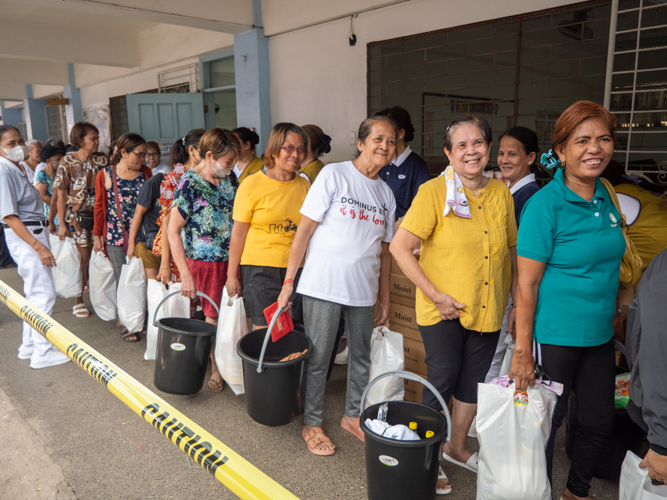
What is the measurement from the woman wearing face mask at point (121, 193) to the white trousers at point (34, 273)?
537mm

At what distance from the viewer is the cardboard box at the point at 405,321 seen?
2.77m

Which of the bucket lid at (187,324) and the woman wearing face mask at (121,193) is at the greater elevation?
the woman wearing face mask at (121,193)

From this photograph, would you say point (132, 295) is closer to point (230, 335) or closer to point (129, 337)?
point (129, 337)

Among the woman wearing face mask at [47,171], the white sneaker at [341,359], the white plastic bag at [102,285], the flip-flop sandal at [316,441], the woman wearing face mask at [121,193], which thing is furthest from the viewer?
the woman wearing face mask at [47,171]

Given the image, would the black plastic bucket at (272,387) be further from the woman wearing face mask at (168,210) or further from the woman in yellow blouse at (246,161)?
the woman in yellow blouse at (246,161)

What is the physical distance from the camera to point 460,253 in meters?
1.97

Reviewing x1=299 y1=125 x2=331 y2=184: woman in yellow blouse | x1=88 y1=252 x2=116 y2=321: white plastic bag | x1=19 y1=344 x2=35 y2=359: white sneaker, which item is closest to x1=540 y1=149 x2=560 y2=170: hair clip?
x1=299 y1=125 x2=331 y2=184: woman in yellow blouse

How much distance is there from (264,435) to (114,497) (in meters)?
0.78

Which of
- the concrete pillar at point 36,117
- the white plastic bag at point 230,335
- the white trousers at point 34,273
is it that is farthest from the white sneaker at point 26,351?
the concrete pillar at point 36,117

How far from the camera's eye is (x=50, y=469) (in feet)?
7.68

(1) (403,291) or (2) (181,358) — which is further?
(1) (403,291)

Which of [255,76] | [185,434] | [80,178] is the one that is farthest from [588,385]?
[255,76]

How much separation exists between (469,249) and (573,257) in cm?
39

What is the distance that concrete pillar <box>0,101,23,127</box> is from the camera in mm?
16969
